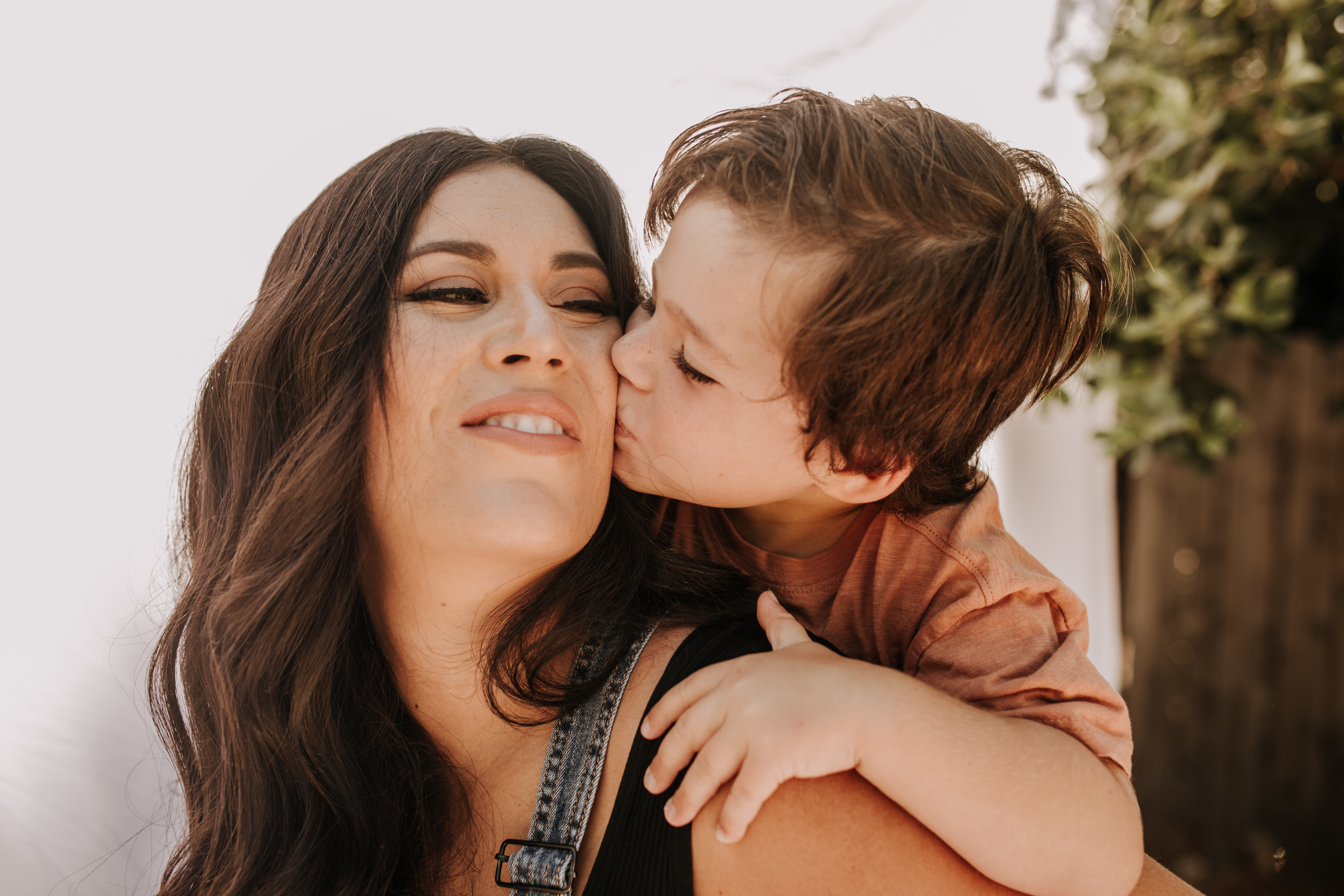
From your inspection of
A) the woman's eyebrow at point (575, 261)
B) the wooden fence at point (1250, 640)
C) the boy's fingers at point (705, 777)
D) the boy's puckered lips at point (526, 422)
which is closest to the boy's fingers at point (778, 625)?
the boy's fingers at point (705, 777)

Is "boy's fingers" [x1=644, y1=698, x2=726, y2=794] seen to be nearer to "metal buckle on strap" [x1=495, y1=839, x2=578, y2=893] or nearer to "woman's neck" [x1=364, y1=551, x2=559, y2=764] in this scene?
"metal buckle on strap" [x1=495, y1=839, x2=578, y2=893]

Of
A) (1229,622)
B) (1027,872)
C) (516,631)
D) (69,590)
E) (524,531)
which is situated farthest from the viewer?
(1229,622)

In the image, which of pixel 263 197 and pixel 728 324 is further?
pixel 263 197

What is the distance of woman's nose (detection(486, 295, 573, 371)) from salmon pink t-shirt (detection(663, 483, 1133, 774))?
24.5 inches

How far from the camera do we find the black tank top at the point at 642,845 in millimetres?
1238

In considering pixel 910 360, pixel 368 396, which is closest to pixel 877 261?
pixel 910 360

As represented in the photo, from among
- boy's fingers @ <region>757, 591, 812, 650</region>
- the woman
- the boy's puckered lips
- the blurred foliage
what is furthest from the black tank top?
the blurred foliage

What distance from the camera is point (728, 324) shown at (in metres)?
1.48

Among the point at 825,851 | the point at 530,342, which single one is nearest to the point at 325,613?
the point at 530,342

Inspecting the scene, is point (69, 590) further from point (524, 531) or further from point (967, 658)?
point (967, 658)

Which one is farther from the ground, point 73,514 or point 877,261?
point 877,261

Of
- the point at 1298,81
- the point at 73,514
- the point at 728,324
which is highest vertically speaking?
the point at 1298,81

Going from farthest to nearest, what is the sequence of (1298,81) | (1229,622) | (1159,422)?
(1229,622)
(1159,422)
(1298,81)

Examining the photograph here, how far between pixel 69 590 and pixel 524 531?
1353 mm
